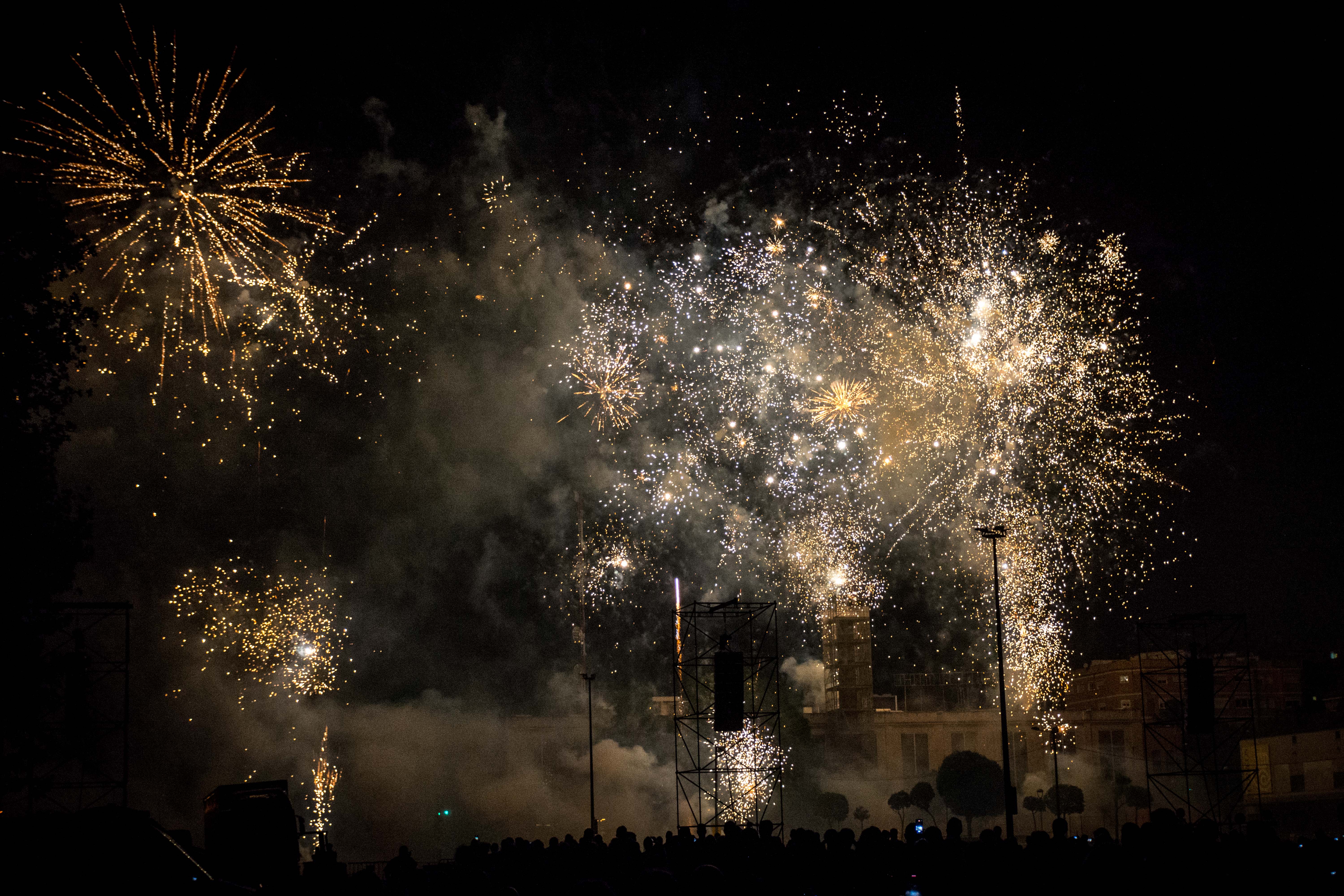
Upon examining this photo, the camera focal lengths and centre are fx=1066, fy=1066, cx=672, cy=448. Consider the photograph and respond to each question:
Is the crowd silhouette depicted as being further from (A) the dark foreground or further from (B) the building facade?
(B) the building facade

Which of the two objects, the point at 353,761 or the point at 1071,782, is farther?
the point at 1071,782

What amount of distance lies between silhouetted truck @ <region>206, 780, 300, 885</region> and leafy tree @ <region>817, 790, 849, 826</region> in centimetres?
3670

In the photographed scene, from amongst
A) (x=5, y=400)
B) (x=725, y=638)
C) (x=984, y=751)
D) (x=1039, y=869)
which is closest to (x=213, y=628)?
(x=725, y=638)

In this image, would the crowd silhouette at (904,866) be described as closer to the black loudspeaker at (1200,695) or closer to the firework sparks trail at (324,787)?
the black loudspeaker at (1200,695)

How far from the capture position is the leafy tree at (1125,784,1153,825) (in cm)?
5388

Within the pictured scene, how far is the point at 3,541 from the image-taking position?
593 inches

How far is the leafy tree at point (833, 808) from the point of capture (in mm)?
54750

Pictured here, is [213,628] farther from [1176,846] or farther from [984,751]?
[984,751]

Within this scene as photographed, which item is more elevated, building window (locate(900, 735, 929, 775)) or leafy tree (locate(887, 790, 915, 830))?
building window (locate(900, 735, 929, 775))

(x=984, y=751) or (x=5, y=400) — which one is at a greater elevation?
(x=5, y=400)

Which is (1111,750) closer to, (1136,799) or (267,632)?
(1136,799)

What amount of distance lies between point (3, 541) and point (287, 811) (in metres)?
10.5

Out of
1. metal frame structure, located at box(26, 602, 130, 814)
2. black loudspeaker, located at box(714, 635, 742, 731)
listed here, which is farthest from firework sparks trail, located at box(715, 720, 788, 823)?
metal frame structure, located at box(26, 602, 130, 814)

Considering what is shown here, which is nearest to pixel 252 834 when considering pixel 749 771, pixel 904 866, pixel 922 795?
pixel 904 866
